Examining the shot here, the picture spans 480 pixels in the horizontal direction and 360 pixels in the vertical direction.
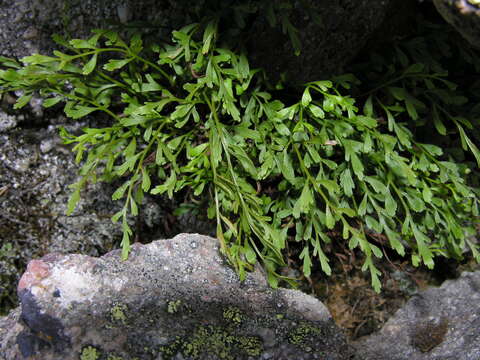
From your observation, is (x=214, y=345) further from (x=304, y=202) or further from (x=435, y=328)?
(x=435, y=328)

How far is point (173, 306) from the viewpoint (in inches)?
92.8

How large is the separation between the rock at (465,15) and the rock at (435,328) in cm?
155

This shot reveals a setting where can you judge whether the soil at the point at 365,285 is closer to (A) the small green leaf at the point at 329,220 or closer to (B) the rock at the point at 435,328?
(B) the rock at the point at 435,328

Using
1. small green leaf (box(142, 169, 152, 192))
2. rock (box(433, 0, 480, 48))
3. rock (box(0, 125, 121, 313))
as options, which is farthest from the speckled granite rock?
rock (box(433, 0, 480, 48))

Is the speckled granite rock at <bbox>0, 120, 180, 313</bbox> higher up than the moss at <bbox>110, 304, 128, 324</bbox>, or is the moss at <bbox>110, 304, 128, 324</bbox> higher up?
the moss at <bbox>110, 304, 128, 324</bbox>

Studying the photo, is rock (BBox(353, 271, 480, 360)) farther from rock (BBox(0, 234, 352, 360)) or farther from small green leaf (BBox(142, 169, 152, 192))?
small green leaf (BBox(142, 169, 152, 192))

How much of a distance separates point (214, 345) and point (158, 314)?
311mm

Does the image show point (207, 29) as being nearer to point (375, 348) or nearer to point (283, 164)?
point (283, 164)

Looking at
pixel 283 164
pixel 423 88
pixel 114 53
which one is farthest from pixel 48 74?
pixel 423 88

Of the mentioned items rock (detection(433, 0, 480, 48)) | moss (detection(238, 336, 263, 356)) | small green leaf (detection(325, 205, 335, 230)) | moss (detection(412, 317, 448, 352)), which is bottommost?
moss (detection(238, 336, 263, 356))

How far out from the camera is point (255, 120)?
113 inches

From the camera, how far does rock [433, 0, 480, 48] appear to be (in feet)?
6.34

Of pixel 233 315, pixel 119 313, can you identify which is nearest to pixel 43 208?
pixel 119 313

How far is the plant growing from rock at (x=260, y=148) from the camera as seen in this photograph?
269cm
